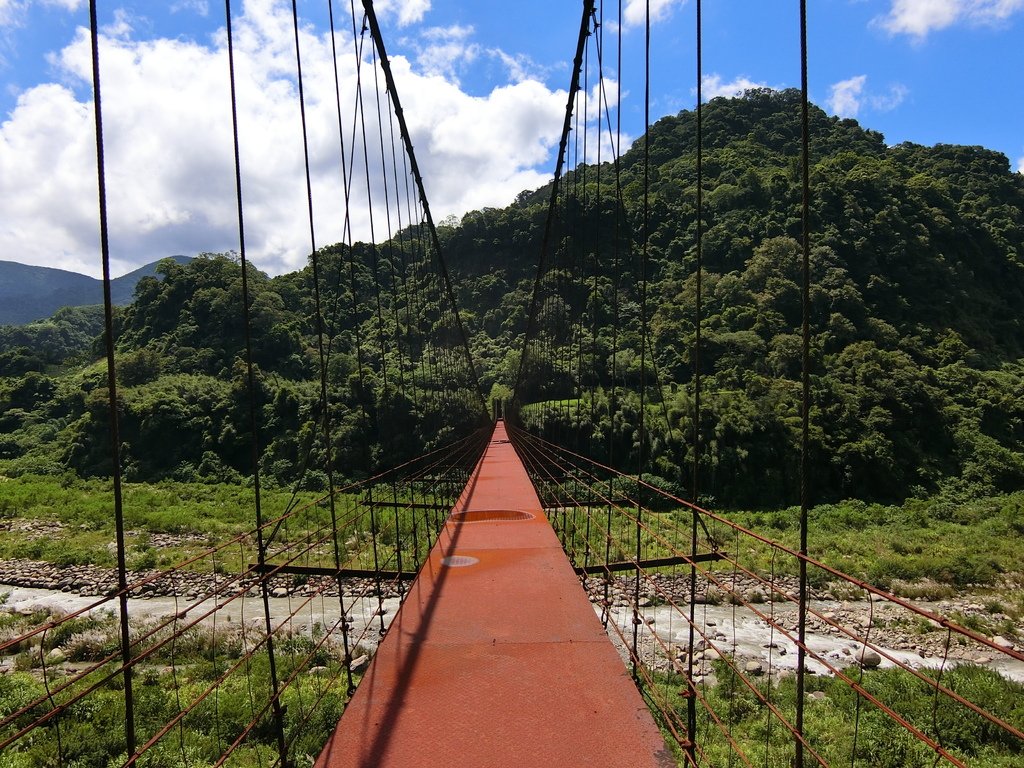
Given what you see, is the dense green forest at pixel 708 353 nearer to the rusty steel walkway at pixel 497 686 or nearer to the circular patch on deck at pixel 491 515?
the circular patch on deck at pixel 491 515

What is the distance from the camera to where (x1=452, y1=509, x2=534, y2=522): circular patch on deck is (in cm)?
436

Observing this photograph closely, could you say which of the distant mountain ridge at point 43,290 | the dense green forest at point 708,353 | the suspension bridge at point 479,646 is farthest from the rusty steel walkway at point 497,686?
the distant mountain ridge at point 43,290

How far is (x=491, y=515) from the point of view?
4500mm

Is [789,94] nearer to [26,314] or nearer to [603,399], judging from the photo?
[603,399]

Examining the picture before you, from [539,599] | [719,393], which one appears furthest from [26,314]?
[539,599]

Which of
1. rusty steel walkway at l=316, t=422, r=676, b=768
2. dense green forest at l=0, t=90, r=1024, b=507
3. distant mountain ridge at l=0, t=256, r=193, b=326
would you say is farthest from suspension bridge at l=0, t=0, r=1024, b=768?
distant mountain ridge at l=0, t=256, r=193, b=326

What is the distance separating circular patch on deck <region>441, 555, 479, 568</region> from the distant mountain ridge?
139 m

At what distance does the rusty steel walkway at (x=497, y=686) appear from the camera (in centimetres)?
153

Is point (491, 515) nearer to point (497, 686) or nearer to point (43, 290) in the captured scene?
point (497, 686)

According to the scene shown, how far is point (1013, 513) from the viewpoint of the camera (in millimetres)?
19125

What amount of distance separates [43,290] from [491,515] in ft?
620

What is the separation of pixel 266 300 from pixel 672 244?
29029 mm

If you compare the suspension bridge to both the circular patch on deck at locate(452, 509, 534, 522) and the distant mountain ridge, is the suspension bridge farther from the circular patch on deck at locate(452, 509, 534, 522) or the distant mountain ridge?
the distant mountain ridge

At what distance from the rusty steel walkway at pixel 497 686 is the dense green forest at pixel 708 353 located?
9.26 meters
